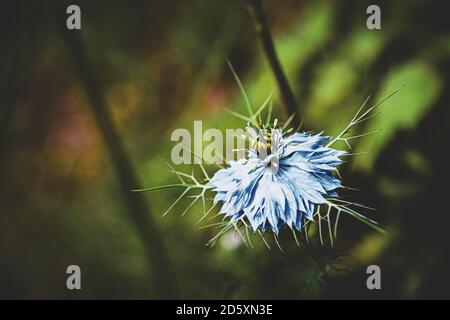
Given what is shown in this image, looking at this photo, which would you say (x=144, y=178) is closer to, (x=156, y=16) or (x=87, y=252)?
(x=87, y=252)

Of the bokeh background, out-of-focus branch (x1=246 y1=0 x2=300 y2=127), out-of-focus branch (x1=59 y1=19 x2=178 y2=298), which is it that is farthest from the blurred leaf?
out-of-focus branch (x1=59 y1=19 x2=178 y2=298)

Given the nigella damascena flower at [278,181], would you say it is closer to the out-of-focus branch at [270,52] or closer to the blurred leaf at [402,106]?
the out-of-focus branch at [270,52]

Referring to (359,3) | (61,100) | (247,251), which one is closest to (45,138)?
(61,100)

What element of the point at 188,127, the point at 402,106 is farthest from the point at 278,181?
the point at 188,127

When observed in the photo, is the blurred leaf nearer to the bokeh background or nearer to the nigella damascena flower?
the bokeh background

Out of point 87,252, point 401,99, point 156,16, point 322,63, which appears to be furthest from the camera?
point 156,16

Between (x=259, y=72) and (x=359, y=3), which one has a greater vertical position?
(x=359, y=3)
